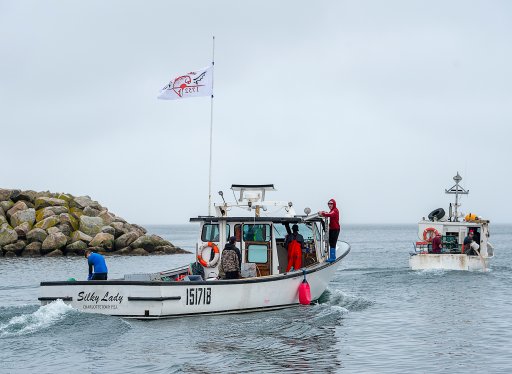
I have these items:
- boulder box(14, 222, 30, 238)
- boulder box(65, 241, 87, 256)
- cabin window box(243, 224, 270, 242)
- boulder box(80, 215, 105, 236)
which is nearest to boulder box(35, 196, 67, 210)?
boulder box(80, 215, 105, 236)

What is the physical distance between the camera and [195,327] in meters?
17.6

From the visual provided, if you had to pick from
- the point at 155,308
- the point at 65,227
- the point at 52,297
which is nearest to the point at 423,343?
the point at 155,308

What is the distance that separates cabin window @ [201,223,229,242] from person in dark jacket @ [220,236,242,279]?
139 centimetres

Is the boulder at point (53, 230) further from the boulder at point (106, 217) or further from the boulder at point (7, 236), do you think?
the boulder at point (106, 217)

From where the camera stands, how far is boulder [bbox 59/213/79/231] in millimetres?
54844

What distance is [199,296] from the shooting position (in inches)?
720

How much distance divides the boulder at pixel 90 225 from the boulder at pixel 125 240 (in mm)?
1832

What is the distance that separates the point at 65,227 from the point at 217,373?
42938 mm

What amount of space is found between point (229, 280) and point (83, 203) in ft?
149

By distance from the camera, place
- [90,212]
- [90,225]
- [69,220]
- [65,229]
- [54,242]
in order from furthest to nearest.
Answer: [90,212], [90,225], [69,220], [65,229], [54,242]

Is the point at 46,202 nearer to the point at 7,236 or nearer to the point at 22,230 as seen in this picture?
the point at 22,230

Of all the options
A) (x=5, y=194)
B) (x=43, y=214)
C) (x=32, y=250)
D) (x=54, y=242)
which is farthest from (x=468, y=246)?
(x=5, y=194)

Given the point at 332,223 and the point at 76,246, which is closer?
the point at 332,223

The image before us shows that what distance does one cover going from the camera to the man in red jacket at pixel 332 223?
2183cm
